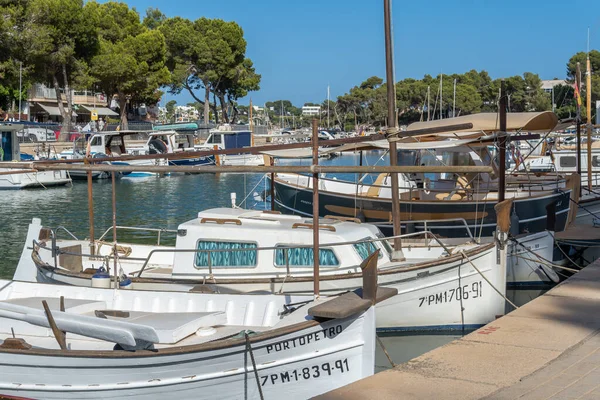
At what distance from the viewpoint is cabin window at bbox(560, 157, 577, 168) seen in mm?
33750

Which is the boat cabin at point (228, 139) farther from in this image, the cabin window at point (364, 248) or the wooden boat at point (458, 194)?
the cabin window at point (364, 248)

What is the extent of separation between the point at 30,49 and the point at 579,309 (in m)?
55.6

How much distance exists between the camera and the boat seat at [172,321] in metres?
9.80

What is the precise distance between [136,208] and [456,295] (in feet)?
81.3

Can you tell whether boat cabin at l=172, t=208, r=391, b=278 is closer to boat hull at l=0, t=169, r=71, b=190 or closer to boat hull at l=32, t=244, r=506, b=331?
boat hull at l=32, t=244, r=506, b=331

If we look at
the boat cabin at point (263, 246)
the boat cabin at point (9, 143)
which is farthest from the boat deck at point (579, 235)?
the boat cabin at point (9, 143)

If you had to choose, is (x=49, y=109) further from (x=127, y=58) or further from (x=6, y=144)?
(x=6, y=144)

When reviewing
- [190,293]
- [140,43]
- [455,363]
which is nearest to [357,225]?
[190,293]

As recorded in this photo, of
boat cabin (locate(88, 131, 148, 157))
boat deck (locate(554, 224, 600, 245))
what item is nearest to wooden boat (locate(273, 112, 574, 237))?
boat deck (locate(554, 224, 600, 245))

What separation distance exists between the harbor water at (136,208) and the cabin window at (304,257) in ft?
6.31

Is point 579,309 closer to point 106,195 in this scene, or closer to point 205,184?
point 106,195

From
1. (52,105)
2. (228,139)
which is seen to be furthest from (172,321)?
(52,105)

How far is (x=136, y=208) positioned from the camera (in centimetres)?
3653

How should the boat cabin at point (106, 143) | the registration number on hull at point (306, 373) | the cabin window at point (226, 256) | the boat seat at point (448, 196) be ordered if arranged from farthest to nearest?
the boat cabin at point (106, 143) < the boat seat at point (448, 196) < the cabin window at point (226, 256) < the registration number on hull at point (306, 373)
